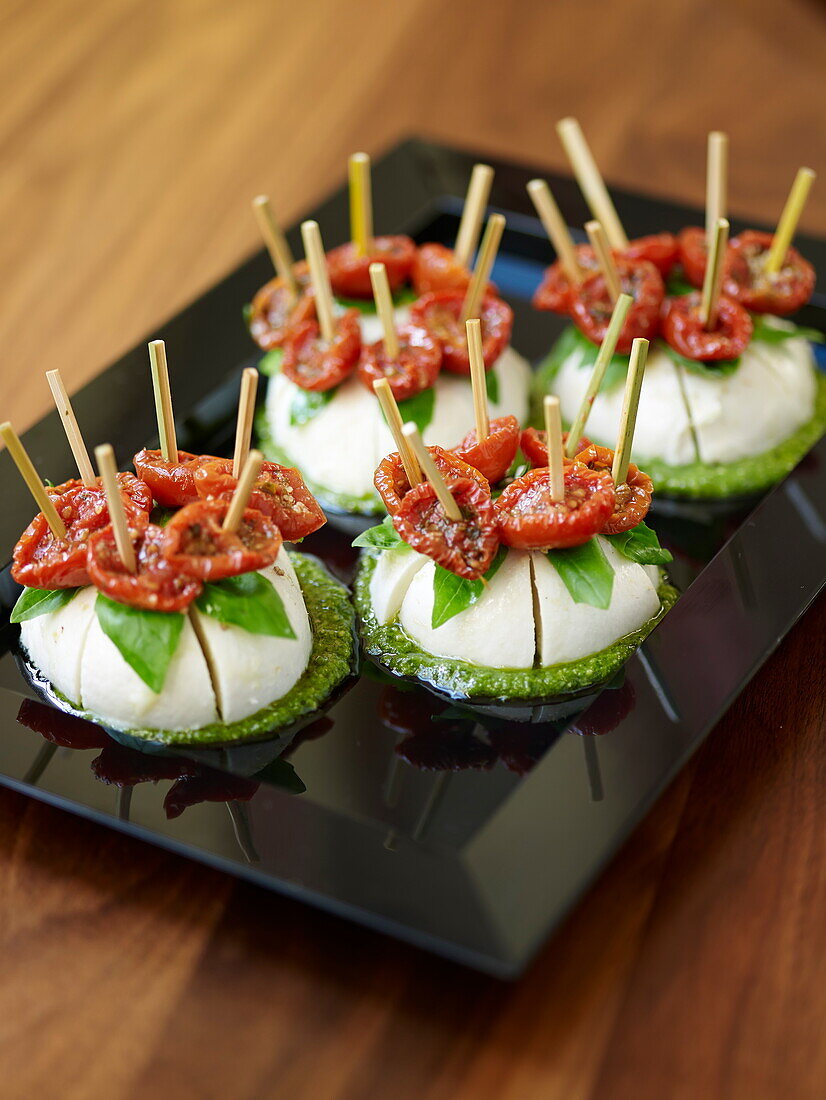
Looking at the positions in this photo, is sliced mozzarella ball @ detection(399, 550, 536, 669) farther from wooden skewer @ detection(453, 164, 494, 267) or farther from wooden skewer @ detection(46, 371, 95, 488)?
wooden skewer @ detection(453, 164, 494, 267)

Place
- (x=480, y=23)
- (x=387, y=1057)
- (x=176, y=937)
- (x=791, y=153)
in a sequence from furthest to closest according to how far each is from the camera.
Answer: (x=480, y=23) → (x=791, y=153) → (x=176, y=937) → (x=387, y=1057)

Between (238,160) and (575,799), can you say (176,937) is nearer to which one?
(575,799)

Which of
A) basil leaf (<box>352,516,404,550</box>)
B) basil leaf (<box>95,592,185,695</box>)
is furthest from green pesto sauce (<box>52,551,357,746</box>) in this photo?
basil leaf (<box>352,516,404,550</box>)

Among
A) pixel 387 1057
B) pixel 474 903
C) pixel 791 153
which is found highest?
pixel 791 153

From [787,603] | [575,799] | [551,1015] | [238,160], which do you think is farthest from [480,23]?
[551,1015]

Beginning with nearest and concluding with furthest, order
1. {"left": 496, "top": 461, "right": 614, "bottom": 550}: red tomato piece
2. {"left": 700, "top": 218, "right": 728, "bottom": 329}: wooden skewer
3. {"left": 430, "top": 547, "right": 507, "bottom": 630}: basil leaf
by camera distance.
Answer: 1. {"left": 496, "top": 461, "right": 614, "bottom": 550}: red tomato piece
2. {"left": 430, "top": 547, "right": 507, "bottom": 630}: basil leaf
3. {"left": 700, "top": 218, "right": 728, "bottom": 329}: wooden skewer

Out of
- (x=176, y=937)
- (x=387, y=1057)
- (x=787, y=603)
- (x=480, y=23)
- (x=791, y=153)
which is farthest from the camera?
(x=480, y=23)

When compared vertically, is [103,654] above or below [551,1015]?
above
